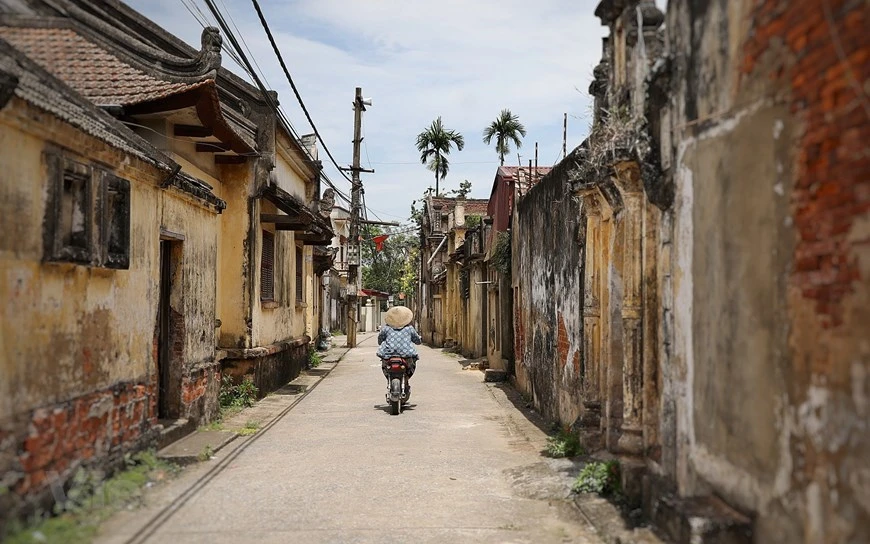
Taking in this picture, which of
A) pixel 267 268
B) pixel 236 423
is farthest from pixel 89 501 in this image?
pixel 267 268

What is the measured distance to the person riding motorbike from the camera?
1327 cm

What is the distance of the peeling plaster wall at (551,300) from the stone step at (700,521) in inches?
156

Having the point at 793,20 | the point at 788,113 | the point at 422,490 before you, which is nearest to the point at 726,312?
the point at 788,113

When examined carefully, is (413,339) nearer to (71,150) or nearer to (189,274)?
(189,274)

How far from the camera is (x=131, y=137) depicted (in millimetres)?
8375

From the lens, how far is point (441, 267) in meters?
39.4

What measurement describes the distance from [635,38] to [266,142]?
9.21m

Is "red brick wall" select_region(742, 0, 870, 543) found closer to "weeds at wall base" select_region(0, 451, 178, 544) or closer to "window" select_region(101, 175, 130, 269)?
"weeds at wall base" select_region(0, 451, 178, 544)

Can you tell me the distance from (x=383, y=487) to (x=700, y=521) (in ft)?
11.8

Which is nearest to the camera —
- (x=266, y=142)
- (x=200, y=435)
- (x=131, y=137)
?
(x=131, y=137)

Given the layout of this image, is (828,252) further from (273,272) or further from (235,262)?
(273,272)

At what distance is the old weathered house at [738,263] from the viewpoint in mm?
3578

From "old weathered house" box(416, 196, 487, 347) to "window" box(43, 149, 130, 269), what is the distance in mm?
22561

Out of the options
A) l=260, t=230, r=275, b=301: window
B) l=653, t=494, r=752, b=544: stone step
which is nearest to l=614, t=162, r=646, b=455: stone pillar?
l=653, t=494, r=752, b=544: stone step
